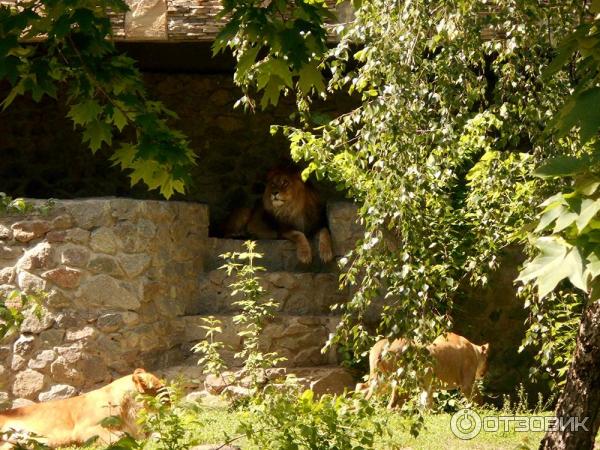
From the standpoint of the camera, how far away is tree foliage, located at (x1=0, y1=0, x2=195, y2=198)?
10.5ft

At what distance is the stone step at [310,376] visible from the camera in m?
8.36

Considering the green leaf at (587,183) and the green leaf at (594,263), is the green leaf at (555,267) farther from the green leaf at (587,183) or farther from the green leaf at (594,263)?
the green leaf at (587,183)

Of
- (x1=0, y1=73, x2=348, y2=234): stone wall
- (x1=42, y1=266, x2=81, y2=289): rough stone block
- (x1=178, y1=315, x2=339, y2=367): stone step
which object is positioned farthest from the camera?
(x1=0, y1=73, x2=348, y2=234): stone wall

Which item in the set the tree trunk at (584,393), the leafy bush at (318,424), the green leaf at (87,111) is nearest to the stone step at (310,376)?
the leafy bush at (318,424)

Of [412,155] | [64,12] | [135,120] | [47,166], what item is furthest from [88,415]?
[47,166]

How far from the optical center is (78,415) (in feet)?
21.9

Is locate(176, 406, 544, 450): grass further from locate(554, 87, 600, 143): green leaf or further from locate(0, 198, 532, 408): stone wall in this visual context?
locate(554, 87, 600, 143): green leaf

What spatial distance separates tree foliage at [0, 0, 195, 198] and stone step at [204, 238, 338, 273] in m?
5.51

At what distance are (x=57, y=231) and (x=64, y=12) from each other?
507cm

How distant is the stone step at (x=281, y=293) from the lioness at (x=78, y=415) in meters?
2.26

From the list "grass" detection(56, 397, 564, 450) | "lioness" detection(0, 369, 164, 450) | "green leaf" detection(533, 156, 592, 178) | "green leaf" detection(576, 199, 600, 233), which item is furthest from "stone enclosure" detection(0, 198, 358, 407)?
"green leaf" detection(576, 199, 600, 233)

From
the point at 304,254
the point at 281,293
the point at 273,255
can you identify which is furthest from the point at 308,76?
the point at 273,255

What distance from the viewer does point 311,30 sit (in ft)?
10.9

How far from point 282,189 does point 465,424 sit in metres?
3.86
